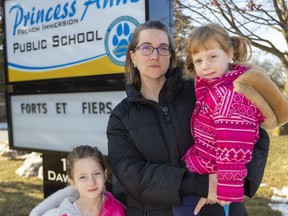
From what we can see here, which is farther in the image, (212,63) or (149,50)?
(149,50)

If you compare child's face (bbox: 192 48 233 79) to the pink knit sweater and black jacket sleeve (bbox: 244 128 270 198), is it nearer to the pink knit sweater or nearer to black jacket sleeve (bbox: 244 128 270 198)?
the pink knit sweater

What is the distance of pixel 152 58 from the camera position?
6.87ft

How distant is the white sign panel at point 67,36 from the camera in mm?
3498

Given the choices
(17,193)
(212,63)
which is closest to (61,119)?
(212,63)

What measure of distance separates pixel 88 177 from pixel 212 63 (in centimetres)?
94

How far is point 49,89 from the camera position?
4250 mm

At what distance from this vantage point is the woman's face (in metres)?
2.11

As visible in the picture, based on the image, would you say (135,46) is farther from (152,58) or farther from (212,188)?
(212,188)

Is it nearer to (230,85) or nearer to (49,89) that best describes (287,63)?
(49,89)

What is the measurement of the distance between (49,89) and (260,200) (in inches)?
136

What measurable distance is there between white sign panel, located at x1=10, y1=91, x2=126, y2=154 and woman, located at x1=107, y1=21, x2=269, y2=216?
4.81 ft

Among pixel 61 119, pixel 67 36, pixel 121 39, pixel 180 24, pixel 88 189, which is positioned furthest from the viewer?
pixel 180 24

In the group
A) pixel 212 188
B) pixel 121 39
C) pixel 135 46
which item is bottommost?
pixel 212 188

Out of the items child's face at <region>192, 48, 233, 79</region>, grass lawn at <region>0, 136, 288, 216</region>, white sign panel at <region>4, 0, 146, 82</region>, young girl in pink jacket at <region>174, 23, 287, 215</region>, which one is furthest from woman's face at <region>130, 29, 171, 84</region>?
grass lawn at <region>0, 136, 288, 216</region>
